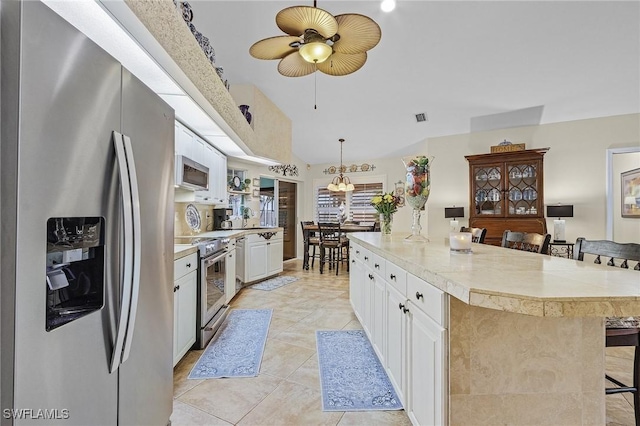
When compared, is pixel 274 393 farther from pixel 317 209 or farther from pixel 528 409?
pixel 317 209

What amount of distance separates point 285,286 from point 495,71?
4.22 metres

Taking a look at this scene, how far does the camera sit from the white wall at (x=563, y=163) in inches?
174

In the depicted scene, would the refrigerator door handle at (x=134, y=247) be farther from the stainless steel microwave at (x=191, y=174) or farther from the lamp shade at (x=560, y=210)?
the lamp shade at (x=560, y=210)

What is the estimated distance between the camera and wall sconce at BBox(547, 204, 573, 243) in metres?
4.46

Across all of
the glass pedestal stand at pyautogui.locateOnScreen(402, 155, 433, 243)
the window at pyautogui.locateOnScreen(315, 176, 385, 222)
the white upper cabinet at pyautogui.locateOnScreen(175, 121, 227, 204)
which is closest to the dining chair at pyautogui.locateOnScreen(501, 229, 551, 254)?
the glass pedestal stand at pyautogui.locateOnScreen(402, 155, 433, 243)

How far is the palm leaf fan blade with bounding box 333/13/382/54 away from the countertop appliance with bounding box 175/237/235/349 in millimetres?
2043

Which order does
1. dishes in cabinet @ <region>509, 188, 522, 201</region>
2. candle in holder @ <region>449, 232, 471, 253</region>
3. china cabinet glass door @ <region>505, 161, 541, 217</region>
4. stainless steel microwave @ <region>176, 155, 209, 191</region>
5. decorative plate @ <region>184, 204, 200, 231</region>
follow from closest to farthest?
candle in holder @ <region>449, 232, 471, 253</region>
stainless steel microwave @ <region>176, 155, 209, 191</region>
decorative plate @ <region>184, 204, 200, 231</region>
china cabinet glass door @ <region>505, 161, 541, 217</region>
dishes in cabinet @ <region>509, 188, 522, 201</region>

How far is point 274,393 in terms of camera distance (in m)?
1.94

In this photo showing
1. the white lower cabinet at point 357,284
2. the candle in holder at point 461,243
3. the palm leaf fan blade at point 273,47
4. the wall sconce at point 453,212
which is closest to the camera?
the candle in holder at point 461,243

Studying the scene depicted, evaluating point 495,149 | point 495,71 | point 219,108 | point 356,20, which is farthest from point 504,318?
point 495,149

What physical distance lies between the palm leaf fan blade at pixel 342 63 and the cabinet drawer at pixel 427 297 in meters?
1.94

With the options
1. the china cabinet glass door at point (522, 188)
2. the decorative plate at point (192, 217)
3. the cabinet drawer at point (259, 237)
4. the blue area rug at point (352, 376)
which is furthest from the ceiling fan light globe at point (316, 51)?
the china cabinet glass door at point (522, 188)

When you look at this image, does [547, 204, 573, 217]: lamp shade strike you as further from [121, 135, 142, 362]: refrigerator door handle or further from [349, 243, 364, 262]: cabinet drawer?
[121, 135, 142, 362]: refrigerator door handle

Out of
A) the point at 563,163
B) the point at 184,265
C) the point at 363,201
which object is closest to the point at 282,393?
the point at 184,265
